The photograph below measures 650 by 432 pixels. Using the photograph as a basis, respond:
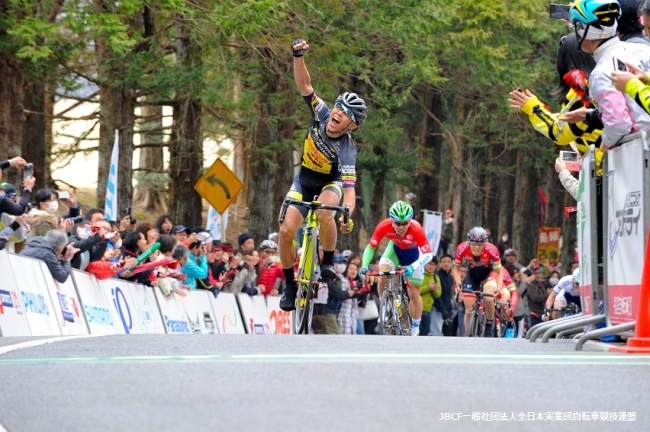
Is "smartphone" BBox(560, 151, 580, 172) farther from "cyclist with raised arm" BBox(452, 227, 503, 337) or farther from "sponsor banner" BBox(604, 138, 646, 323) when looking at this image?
"cyclist with raised arm" BBox(452, 227, 503, 337)

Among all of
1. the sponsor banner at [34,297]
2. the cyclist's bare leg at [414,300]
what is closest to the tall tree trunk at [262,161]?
the cyclist's bare leg at [414,300]

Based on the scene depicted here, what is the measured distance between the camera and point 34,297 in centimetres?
1495

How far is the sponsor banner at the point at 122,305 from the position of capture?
17609mm

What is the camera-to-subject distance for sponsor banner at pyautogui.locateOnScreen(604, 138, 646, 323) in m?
8.90

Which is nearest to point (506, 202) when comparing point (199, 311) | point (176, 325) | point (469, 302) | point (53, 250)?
point (469, 302)

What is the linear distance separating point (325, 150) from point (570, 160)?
3.28m

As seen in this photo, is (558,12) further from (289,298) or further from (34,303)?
(34,303)

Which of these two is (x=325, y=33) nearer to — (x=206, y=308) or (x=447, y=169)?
(x=206, y=308)

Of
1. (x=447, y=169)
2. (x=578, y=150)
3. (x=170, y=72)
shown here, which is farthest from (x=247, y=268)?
(x=447, y=169)

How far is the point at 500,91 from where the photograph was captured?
111 ft

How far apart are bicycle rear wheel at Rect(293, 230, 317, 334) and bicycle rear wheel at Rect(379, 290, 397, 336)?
14.0 ft

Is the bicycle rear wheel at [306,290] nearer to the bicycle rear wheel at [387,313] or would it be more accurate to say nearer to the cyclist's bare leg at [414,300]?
the bicycle rear wheel at [387,313]

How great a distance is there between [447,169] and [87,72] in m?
23.8

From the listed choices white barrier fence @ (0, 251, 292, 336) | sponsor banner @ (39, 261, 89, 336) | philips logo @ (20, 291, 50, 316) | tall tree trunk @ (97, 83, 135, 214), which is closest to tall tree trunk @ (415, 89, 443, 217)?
tall tree trunk @ (97, 83, 135, 214)
